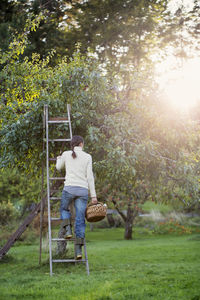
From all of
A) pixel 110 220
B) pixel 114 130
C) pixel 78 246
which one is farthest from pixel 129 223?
pixel 78 246

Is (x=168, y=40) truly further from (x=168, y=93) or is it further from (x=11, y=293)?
(x=11, y=293)

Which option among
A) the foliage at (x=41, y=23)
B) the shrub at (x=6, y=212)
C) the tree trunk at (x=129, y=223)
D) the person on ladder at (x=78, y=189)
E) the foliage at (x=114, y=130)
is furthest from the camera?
the tree trunk at (x=129, y=223)

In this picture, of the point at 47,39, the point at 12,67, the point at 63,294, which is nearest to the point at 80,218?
the point at 63,294

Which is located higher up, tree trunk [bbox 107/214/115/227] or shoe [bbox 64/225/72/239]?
shoe [bbox 64/225/72/239]

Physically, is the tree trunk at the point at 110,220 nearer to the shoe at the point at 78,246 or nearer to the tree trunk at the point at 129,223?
the tree trunk at the point at 129,223

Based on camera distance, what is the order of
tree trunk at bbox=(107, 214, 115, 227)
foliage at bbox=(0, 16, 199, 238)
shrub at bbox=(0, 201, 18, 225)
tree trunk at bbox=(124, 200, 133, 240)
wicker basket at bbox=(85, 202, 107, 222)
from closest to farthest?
wicker basket at bbox=(85, 202, 107, 222) → foliage at bbox=(0, 16, 199, 238) → shrub at bbox=(0, 201, 18, 225) → tree trunk at bbox=(124, 200, 133, 240) → tree trunk at bbox=(107, 214, 115, 227)

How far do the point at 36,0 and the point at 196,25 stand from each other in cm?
903

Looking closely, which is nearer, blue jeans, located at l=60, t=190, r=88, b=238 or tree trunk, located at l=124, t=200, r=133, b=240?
blue jeans, located at l=60, t=190, r=88, b=238

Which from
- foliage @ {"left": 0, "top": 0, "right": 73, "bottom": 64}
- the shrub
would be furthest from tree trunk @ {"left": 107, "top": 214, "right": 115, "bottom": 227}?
foliage @ {"left": 0, "top": 0, "right": 73, "bottom": 64}

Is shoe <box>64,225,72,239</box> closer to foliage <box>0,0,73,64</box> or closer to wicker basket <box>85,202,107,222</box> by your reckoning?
wicker basket <box>85,202,107,222</box>

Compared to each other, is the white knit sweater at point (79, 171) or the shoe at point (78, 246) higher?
the white knit sweater at point (79, 171)

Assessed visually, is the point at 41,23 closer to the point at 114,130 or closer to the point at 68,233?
the point at 114,130

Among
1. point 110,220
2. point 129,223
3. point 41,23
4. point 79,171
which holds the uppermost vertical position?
point 41,23

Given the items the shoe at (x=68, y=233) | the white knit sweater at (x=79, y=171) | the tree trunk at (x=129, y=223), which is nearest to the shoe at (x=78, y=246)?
the shoe at (x=68, y=233)
